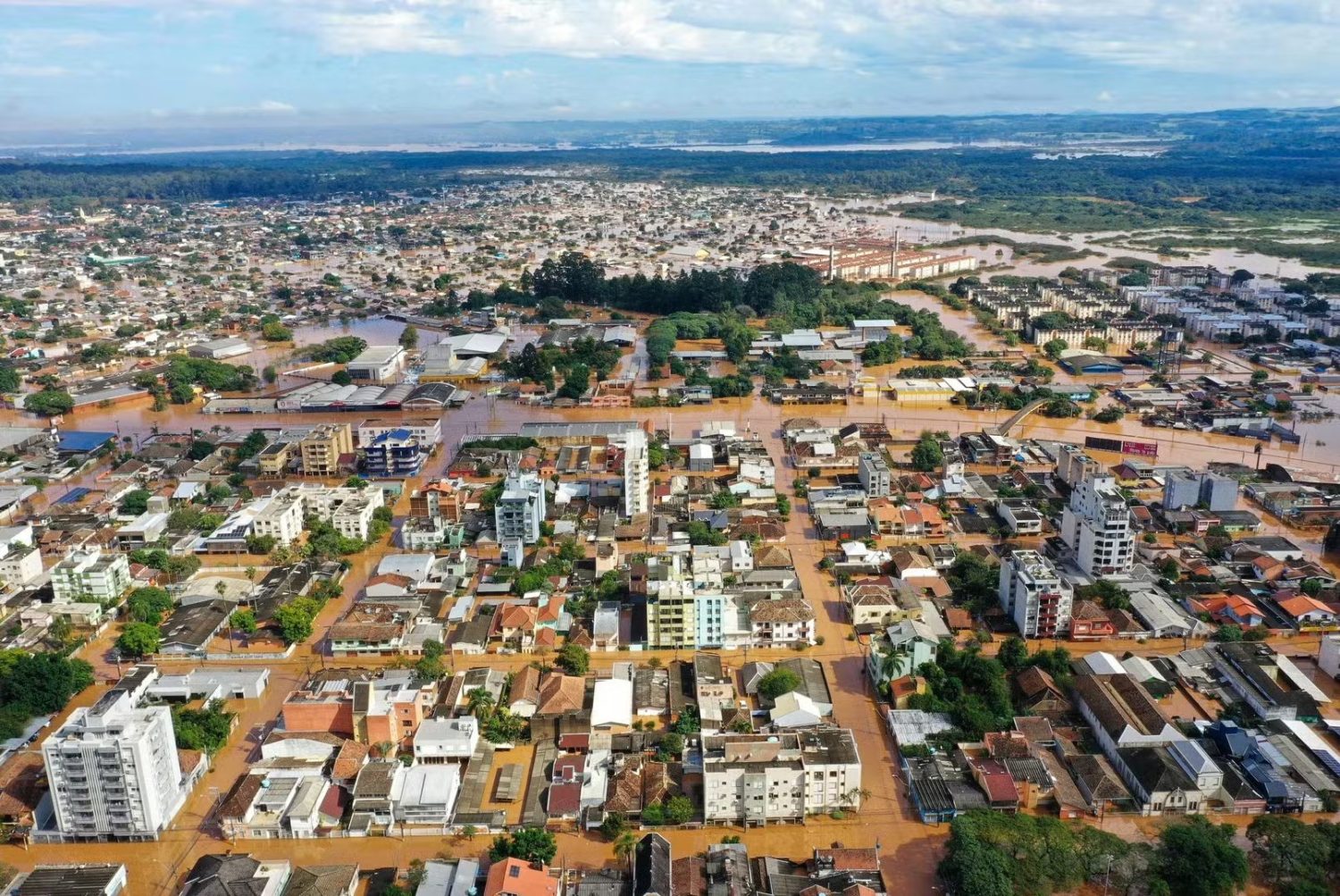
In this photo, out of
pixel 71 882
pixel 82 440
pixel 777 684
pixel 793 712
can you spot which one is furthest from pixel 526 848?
pixel 82 440

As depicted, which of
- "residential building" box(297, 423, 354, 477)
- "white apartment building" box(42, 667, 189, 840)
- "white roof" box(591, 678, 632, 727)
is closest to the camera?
"white apartment building" box(42, 667, 189, 840)

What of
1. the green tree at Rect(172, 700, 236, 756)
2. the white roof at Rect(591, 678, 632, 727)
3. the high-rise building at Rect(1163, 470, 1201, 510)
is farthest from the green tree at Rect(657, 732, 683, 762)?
the high-rise building at Rect(1163, 470, 1201, 510)

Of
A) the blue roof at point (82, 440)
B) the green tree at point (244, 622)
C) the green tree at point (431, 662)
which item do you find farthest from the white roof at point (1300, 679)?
the blue roof at point (82, 440)

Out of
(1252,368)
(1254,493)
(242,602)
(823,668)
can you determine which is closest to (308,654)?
(242,602)

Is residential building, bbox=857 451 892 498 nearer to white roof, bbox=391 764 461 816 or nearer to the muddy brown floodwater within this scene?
the muddy brown floodwater

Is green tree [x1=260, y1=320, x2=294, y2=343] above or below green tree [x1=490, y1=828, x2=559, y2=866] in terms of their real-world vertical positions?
above

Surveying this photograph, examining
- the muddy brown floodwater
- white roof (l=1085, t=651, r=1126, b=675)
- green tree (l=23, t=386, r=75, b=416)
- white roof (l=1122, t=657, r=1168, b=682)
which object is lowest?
the muddy brown floodwater

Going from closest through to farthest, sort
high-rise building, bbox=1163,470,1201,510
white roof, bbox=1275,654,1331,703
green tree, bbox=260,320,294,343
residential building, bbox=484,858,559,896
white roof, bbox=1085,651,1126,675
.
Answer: residential building, bbox=484,858,559,896, white roof, bbox=1275,654,1331,703, white roof, bbox=1085,651,1126,675, high-rise building, bbox=1163,470,1201,510, green tree, bbox=260,320,294,343

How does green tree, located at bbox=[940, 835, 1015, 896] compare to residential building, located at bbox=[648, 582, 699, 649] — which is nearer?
green tree, located at bbox=[940, 835, 1015, 896]

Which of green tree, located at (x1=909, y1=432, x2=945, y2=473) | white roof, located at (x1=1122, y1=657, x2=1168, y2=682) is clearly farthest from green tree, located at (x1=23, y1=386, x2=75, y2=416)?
white roof, located at (x1=1122, y1=657, x2=1168, y2=682)
